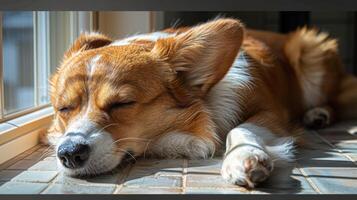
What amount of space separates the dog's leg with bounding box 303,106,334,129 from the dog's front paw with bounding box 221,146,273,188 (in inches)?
50.3

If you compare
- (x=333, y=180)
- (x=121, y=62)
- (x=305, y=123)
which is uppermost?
(x=121, y=62)

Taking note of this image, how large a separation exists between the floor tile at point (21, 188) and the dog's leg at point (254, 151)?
1.73 ft

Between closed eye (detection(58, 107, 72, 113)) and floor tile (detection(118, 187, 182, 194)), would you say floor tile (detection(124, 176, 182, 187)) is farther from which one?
closed eye (detection(58, 107, 72, 113))

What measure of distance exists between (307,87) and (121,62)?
1.42 meters

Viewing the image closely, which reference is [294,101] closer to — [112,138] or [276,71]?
[276,71]

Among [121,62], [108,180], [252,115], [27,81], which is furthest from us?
[27,81]

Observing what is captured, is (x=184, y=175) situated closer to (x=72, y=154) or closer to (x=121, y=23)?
(x=72, y=154)

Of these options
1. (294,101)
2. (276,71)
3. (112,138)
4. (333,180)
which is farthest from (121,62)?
(294,101)

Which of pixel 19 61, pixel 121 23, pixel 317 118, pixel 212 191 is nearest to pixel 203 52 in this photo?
pixel 212 191

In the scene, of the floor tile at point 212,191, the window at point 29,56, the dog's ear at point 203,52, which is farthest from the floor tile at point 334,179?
the window at point 29,56

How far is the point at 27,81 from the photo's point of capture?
2.51m

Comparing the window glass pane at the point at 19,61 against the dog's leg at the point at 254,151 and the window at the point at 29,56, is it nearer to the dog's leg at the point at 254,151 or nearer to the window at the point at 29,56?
the window at the point at 29,56

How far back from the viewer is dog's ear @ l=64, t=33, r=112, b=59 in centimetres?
219

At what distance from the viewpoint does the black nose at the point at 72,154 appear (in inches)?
61.8
